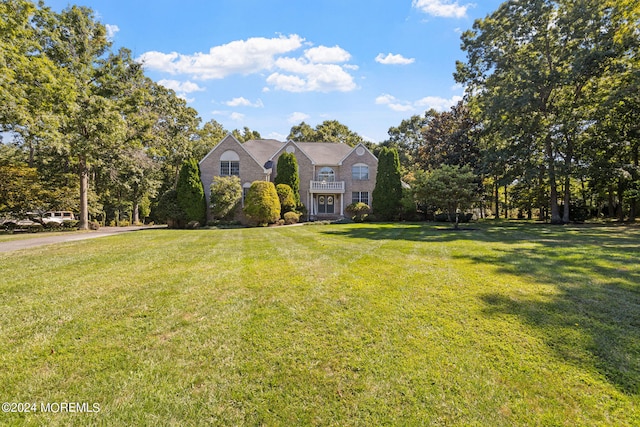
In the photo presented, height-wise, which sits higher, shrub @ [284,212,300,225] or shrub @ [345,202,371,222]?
shrub @ [345,202,371,222]

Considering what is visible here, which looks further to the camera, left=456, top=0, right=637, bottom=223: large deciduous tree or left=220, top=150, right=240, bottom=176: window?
left=220, top=150, right=240, bottom=176: window

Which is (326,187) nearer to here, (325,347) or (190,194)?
(190,194)

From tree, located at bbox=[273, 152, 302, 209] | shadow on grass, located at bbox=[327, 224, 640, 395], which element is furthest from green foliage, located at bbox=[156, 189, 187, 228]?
shadow on grass, located at bbox=[327, 224, 640, 395]

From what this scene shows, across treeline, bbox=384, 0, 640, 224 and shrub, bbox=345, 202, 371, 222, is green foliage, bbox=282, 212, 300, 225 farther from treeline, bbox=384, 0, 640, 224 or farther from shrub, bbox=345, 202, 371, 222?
treeline, bbox=384, 0, 640, 224

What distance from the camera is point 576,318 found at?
12.6ft

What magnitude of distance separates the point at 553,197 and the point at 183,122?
3568 centimetres

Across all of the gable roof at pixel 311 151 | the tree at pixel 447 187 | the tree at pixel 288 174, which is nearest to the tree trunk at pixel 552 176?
the tree at pixel 447 187

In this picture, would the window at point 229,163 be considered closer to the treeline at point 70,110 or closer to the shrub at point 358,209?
the treeline at point 70,110

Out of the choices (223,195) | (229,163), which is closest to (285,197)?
(223,195)

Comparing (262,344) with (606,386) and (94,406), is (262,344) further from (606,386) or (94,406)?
(606,386)

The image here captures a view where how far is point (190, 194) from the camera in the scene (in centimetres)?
2239

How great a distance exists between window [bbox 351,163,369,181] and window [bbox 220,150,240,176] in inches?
433

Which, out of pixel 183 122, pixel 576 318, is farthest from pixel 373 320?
pixel 183 122

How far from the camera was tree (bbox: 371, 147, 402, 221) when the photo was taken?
26234 mm
